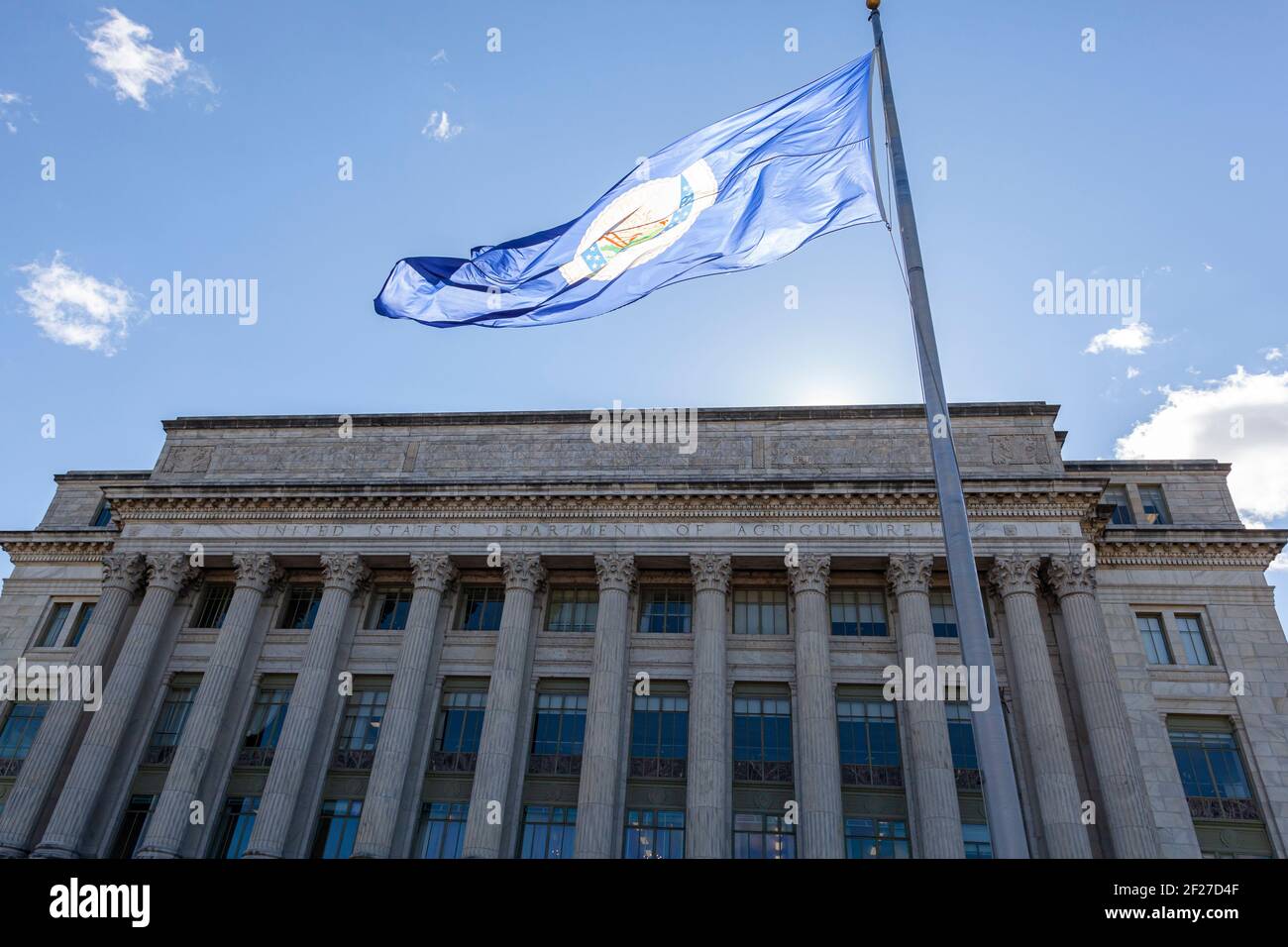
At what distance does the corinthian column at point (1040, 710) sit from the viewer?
93.9 feet

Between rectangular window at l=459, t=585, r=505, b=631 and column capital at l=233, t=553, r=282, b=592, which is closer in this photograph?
rectangular window at l=459, t=585, r=505, b=631

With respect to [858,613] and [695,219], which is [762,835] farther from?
[695,219]

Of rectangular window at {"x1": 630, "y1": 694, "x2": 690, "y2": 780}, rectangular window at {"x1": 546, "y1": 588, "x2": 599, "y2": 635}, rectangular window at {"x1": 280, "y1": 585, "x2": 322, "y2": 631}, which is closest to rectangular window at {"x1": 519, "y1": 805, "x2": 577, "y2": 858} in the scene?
rectangular window at {"x1": 630, "y1": 694, "x2": 690, "y2": 780}

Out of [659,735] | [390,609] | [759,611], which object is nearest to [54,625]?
[390,609]

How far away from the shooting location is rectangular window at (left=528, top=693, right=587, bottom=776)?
33.2m

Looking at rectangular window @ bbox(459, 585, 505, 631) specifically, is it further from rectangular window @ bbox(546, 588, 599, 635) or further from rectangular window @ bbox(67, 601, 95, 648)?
rectangular window @ bbox(67, 601, 95, 648)

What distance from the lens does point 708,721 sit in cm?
3186

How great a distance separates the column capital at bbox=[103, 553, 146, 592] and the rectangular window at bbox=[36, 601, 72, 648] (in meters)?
5.24

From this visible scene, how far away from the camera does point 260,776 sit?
34.1 m

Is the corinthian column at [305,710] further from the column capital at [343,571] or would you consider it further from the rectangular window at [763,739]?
the rectangular window at [763,739]

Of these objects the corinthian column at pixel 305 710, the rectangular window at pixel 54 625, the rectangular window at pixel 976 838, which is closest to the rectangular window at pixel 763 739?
the rectangular window at pixel 976 838

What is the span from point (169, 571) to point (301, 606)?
5.58 meters

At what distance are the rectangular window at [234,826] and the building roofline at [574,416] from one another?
16.8m
